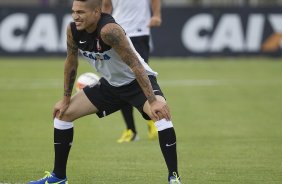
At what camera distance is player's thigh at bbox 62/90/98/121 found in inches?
329

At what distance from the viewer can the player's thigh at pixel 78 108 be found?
27.5 feet

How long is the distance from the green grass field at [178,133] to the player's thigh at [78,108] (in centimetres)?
78

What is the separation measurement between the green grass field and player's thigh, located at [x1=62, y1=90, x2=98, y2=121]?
775 millimetres

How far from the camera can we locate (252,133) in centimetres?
1230

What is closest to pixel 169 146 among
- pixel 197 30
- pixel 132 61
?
pixel 132 61

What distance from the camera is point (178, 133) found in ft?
40.7

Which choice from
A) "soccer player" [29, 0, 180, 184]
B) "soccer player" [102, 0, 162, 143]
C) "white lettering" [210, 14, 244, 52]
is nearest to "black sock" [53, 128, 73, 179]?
"soccer player" [29, 0, 180, 184]

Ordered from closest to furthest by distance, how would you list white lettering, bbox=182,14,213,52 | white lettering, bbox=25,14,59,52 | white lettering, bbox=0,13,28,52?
white lettering, bbox=0,13,28,52 → white lettering, bbox=25,14,59,52 → white lettering, bbox=182,14,213,52

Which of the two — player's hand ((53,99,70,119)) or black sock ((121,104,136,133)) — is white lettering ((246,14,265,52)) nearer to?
black sock ((121,104,136,133))

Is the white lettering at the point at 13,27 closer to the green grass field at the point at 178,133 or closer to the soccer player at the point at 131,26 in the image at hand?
the green grass field at the point at 178,133

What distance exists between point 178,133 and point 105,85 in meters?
4.05

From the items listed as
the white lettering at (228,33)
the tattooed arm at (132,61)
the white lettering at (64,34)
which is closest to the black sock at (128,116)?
the tattooed arm at (132,61)

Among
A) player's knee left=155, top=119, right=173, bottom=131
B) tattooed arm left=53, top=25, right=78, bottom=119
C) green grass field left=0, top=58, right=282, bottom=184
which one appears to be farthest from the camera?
green grass field left=0, top=58, right=282, bottom=184

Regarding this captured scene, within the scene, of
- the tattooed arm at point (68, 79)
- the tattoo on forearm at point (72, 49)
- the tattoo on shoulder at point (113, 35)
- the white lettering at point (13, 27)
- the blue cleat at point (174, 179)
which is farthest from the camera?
the white lettering at point (13, 27)
